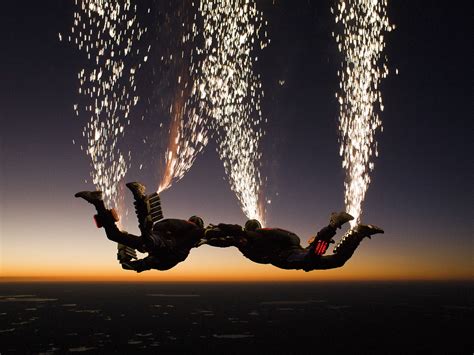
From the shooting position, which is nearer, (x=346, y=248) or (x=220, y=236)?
(x=346, y=248)

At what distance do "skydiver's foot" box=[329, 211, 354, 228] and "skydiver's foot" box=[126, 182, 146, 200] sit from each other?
3825mm

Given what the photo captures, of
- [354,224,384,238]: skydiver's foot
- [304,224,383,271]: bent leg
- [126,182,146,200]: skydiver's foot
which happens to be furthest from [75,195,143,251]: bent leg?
[354,224,384,238]: skydiver's foot

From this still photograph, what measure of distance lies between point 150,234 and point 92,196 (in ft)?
4.88

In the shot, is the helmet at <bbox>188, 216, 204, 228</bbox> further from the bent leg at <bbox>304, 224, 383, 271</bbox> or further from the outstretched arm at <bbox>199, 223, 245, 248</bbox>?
the bent leg at <bbox>304, 224, 383, 271</bbox>

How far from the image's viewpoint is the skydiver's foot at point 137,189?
8145 mm

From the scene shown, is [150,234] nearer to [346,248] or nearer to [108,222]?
[108,222]

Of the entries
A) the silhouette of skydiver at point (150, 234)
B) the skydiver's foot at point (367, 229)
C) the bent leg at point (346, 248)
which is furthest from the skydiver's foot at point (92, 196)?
the skydiver's foot at point (367, 229)

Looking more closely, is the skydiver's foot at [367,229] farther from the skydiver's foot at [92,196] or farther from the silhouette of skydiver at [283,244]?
the skydiver's foot at [92,196]

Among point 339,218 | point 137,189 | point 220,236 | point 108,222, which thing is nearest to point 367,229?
point 339,218

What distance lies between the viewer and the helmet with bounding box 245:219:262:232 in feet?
34.1

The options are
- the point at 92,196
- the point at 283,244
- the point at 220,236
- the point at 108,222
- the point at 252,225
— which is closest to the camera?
the point at 92,196

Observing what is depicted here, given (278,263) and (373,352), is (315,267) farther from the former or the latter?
(373,352)

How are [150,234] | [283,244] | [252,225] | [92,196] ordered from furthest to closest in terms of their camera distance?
[252,225] < [283,244] < [150,234] < [92,196]

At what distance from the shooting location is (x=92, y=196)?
7.94 metres
